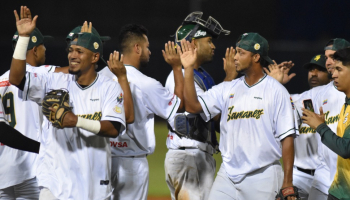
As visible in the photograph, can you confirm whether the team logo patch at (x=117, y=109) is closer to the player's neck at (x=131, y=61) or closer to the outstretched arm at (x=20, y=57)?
the outstretched arm at (x=20, y=57)

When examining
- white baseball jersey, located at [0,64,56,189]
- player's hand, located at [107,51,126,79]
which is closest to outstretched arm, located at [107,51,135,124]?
player's hand, located at [107,51,126,79]

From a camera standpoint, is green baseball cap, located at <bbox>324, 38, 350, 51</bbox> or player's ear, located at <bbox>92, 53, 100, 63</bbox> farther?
green baseball cap, located at <bbox>324, 38, 350, 51</bbox>

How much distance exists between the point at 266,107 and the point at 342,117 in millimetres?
789

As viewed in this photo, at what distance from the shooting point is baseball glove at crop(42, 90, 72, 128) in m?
4.62

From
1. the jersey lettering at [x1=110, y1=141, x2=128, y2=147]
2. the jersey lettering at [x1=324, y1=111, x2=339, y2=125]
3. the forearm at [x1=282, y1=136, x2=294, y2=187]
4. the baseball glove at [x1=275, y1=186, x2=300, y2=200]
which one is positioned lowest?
the baseball glove at [x1=275, y1=186, x2=300, y2=200]

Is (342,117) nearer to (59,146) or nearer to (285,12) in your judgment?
(59,146)

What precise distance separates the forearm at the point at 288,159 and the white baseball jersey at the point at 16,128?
2.73 m

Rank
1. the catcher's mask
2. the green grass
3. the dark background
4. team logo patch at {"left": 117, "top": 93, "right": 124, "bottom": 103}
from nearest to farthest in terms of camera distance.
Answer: team logo patch at {"left": 117, "top": 93, "right": 124, "bottom": 103} → the catcher's mask → the green grass → the dark background

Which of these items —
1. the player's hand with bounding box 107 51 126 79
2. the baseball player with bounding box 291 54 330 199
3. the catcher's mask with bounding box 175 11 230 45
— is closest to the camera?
the player's hand with bounding box 107 51 126 79

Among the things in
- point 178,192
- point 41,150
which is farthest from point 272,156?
point 41,150

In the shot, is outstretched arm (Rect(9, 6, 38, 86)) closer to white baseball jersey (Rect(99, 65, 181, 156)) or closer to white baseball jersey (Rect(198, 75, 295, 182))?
white baseball jersey (Rect(99, 65, 181, 156))

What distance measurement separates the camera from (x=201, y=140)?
641cm

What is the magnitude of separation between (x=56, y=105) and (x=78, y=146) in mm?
487

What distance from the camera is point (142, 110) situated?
5.84 m
